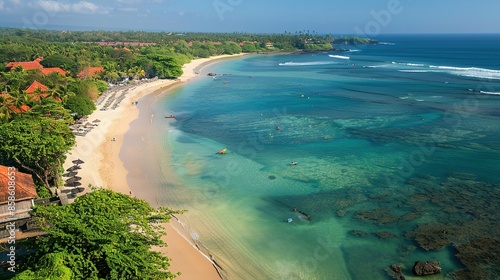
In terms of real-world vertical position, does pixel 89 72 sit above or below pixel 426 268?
above

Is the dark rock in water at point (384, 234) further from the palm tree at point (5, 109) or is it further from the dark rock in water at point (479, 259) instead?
the palm tree at point (5, 109)

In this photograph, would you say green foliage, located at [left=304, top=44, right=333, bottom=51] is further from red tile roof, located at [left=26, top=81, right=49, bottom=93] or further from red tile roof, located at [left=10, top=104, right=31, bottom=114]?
red tile roof, located at [left=10, top=104, right=31, bottom=114]

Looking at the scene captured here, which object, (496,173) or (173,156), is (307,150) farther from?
(496,173)

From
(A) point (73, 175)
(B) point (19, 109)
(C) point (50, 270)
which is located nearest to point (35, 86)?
(B) point (19, 109)

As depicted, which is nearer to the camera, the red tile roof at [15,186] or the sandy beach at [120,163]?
the sandy beach at [120,163]

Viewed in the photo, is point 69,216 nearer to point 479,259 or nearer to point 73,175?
point 73,175

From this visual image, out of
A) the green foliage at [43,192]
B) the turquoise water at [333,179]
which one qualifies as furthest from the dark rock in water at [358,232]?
the green foliage at [43,192]
